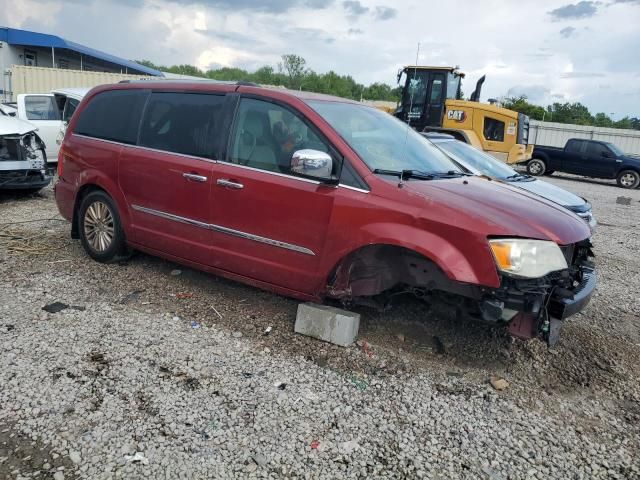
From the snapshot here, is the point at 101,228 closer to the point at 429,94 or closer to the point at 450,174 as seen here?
the point at 450,174

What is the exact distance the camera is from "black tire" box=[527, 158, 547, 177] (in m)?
22.0

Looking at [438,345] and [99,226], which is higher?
[99,226]

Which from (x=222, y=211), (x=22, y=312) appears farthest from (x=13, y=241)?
(x=222, y=211)

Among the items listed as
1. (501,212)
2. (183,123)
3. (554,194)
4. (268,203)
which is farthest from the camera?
(554,194)

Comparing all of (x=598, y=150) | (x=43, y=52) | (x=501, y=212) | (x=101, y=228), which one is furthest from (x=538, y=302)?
(x=43, y=52)

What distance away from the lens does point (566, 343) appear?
4477mm

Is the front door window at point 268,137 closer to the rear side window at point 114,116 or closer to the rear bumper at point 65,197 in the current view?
the rear side window at point 114,116

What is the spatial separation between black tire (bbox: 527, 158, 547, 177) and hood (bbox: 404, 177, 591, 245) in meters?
19.4

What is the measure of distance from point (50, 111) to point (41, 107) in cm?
19

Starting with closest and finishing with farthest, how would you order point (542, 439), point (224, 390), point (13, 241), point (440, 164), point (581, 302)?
point (542, 439) < point (224, 390) < point (581, 302) < point (440, 164) < point (13, 241)

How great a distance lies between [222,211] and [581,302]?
2.79 metres

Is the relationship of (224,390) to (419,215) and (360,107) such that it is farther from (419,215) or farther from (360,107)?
(360,107)

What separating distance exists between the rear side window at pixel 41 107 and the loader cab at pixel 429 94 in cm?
921

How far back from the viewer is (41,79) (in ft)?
69.8
